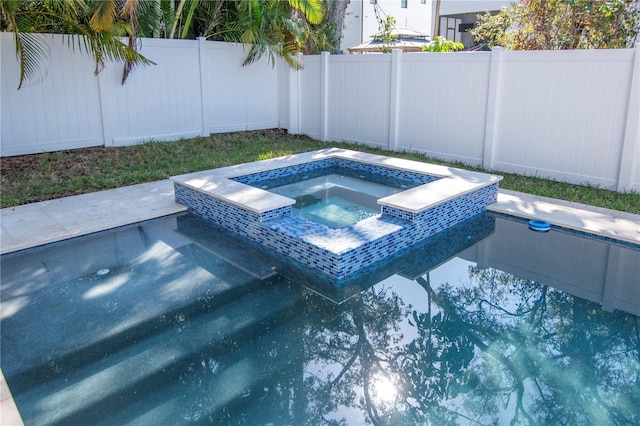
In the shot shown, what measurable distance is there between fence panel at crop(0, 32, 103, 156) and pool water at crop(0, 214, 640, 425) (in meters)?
4.13

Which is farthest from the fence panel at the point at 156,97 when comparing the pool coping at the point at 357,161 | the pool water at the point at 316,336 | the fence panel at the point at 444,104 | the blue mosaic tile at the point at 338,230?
the pool water at the point at 316,336

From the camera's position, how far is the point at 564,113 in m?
7.41

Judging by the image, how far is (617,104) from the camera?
22.6 feet

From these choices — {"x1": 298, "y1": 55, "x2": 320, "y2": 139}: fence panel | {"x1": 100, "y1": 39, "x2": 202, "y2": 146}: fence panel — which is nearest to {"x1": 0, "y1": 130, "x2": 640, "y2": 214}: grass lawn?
{"x1": 100, "y1": 39, "x2": 202, "y2": 146}: fence panel

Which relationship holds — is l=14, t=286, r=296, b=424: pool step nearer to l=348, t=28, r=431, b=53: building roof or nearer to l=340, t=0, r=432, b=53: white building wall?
l=348, t=28, r=431, b=53: building roof

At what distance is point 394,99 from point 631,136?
4211mm

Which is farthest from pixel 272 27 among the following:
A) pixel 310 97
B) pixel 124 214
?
pixel 124 214

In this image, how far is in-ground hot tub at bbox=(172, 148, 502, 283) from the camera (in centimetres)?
497

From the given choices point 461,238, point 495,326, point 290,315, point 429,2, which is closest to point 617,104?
point 461,238

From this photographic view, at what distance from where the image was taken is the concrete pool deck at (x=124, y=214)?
221 inches

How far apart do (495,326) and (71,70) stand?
8.50 m

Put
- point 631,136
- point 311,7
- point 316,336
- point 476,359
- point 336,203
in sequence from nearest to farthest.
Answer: point 476,359
point 316,336
point 631,136
point 336,203
point 311,7

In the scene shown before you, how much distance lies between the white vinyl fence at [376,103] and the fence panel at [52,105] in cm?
2

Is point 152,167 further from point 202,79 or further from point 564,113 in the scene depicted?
point 564,113
